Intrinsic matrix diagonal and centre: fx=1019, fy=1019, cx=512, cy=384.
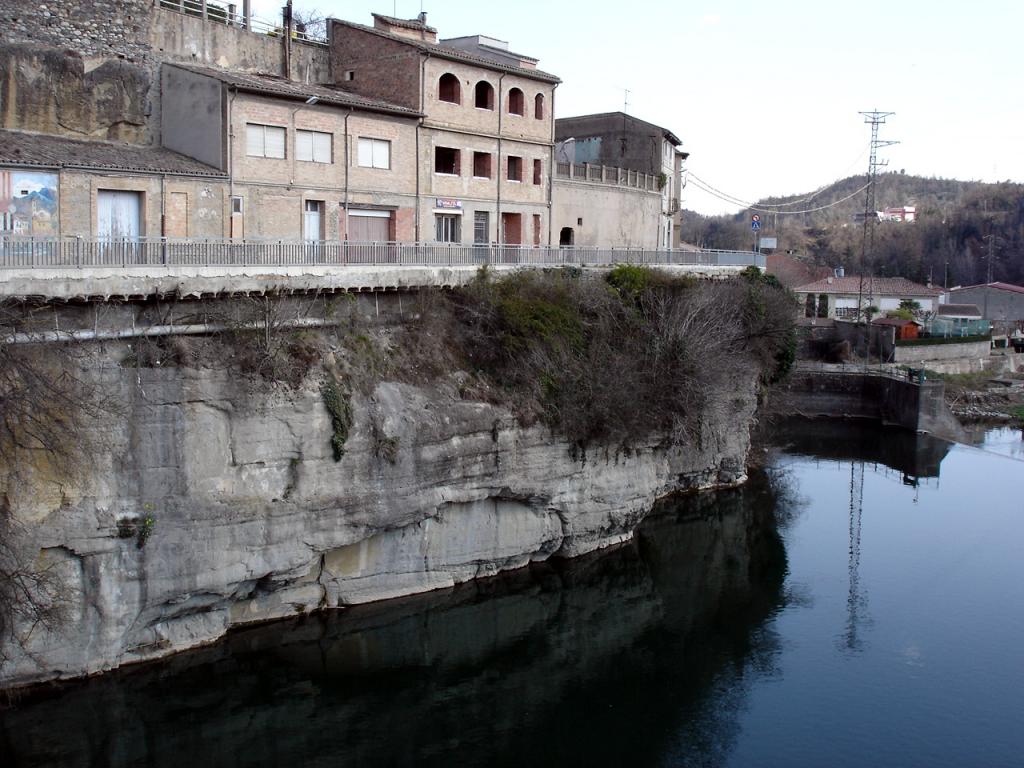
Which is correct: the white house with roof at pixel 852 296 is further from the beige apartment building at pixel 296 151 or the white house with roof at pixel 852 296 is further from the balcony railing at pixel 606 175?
the beige apartment building at pixel 296 151

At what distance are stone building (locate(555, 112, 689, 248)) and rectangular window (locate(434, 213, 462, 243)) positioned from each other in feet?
55.1

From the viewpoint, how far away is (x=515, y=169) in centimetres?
3669

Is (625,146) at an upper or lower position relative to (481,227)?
upper

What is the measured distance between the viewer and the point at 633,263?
3459 cm

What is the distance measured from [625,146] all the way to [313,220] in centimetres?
2521

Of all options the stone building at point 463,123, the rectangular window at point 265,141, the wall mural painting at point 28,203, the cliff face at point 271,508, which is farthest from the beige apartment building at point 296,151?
the cliff face at point 271,508

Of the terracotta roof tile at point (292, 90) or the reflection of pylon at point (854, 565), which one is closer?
the reflection of pylon at point (854, 565)

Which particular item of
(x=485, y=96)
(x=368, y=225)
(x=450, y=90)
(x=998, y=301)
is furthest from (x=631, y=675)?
(x=998, y=301)

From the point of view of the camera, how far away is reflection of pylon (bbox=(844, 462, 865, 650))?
2414 cm

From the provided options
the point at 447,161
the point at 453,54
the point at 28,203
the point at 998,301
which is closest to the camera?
the point at 28,203

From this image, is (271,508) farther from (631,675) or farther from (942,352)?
(942,352)

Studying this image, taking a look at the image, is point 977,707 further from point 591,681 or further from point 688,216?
point 688,216

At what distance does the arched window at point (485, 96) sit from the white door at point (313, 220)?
7.96 meters

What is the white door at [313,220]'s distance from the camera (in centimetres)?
2930
